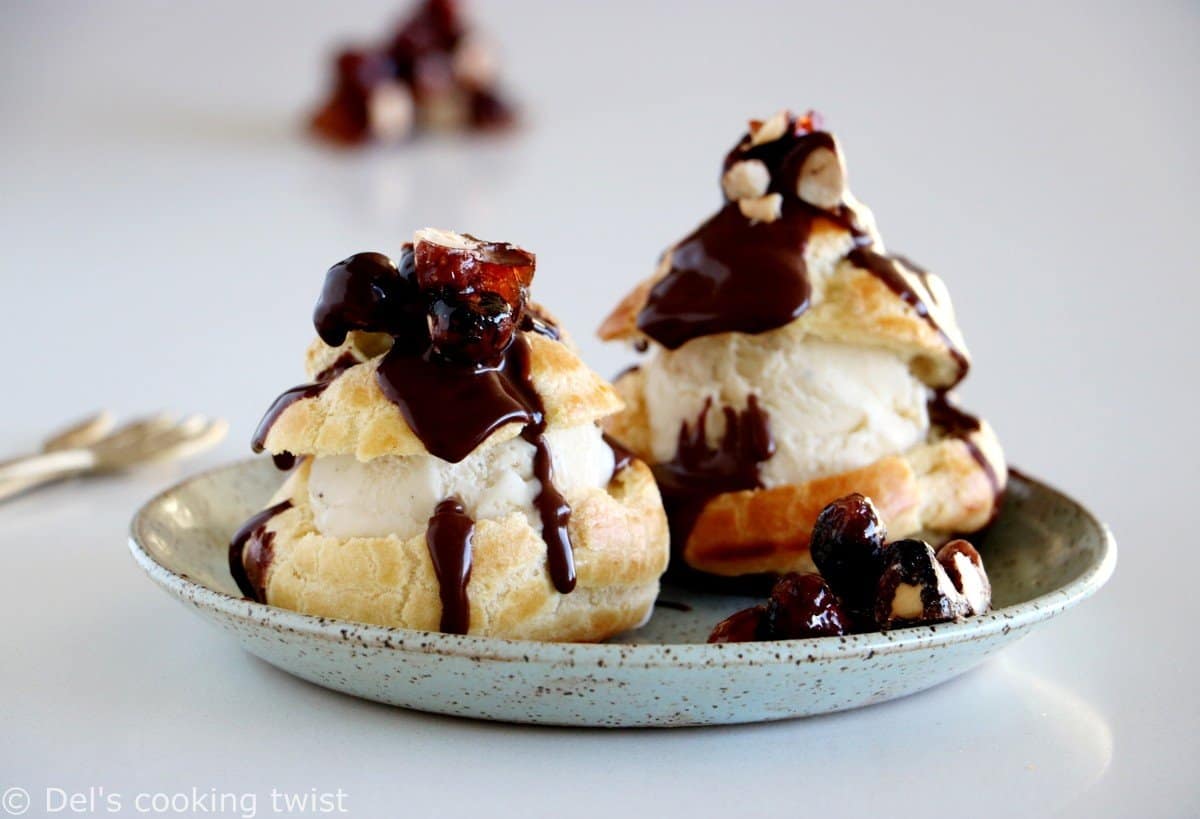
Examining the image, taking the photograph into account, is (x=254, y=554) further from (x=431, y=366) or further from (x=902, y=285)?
(x=902, y=285)

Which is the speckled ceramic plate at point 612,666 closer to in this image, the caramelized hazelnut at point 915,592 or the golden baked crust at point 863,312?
the caramelized hazelnut at point 915,592

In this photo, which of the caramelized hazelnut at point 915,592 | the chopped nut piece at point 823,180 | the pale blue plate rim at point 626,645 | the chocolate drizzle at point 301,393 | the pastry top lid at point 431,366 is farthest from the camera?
the chopped nut piece at point 823,180

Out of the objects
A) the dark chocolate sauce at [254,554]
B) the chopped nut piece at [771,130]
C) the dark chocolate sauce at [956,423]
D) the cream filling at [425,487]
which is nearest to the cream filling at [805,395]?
the dark chocolate sauce at [956,423]

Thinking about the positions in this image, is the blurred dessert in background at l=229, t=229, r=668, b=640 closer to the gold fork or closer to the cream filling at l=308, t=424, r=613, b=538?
the cream filling at l=308, t=424, r=613, b=538

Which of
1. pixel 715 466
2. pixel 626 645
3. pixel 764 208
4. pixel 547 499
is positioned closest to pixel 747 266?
pixel 764 208

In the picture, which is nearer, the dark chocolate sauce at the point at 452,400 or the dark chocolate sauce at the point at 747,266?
the dark chocolate sauce at the point at 452,400

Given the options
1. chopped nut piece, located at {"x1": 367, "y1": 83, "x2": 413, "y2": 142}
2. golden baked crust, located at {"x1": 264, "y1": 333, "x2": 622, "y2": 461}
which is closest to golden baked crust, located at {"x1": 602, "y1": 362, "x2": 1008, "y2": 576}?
golden baked crust, located at {"x1": 264, "y1": 333, "x2": 622, "y2": 461}

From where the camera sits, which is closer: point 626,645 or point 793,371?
point 626,645
